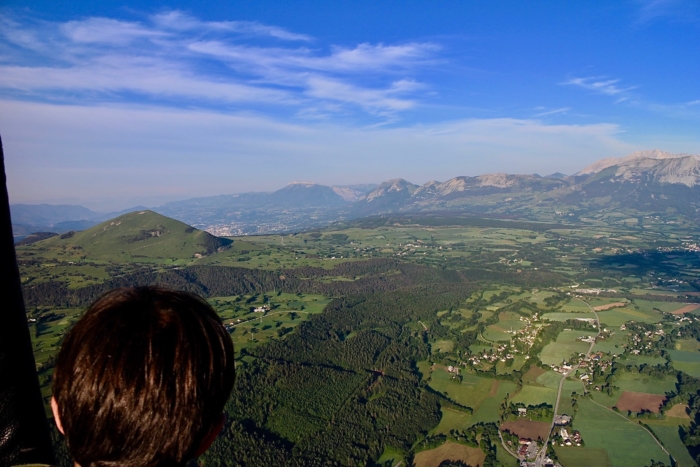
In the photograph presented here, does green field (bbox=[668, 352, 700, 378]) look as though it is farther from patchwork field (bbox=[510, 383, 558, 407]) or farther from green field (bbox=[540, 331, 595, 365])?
patchwork field (bbox=[510, 383, 558, 407])

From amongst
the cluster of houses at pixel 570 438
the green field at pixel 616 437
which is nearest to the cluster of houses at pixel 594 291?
the green field at pixel 616 437

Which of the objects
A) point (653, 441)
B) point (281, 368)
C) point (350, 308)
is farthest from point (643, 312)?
point (281, 368)

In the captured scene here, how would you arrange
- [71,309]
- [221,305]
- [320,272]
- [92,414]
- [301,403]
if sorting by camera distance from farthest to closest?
[320,272], [221,305], [71,309], [301,403], [92,414]

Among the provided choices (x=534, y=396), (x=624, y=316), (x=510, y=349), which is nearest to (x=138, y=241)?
(x=510, y=349)

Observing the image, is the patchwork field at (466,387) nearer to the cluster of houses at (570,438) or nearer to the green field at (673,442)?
the cluster of houses at (570,438)

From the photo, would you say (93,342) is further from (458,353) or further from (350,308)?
(350,308)

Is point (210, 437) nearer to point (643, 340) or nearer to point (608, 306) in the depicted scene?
point (643, 340)
